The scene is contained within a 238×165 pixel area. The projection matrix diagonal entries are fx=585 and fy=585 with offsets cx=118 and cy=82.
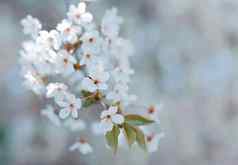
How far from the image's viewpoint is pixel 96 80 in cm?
92

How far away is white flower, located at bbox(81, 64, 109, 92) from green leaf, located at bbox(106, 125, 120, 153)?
0.24ft

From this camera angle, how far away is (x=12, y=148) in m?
2.52

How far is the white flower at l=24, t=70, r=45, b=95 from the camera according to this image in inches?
40.4

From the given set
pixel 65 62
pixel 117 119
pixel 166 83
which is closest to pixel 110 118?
pixel 117 119

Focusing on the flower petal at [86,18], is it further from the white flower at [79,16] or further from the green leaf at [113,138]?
the green leaf at [113,138]

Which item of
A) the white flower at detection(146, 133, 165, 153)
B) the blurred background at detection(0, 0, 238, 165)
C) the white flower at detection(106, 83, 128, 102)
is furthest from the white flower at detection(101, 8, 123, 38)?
the blurred background at detection(0, 0, 238, 165)

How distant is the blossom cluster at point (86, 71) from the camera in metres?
0.93

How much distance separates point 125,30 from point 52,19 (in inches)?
13.5

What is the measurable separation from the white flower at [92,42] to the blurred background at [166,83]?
1550 millimetres

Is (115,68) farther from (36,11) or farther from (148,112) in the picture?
(36,11)

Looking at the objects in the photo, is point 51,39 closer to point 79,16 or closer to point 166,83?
point 79,16

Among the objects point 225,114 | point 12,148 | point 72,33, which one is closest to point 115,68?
point 72,33

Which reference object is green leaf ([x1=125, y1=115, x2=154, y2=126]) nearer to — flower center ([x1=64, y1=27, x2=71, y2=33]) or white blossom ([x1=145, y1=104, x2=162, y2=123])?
white blossom ([x1=145, y1=104, x2=162, y2=123])

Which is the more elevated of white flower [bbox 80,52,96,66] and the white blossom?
white flower [bbox 80,52,96,66]
